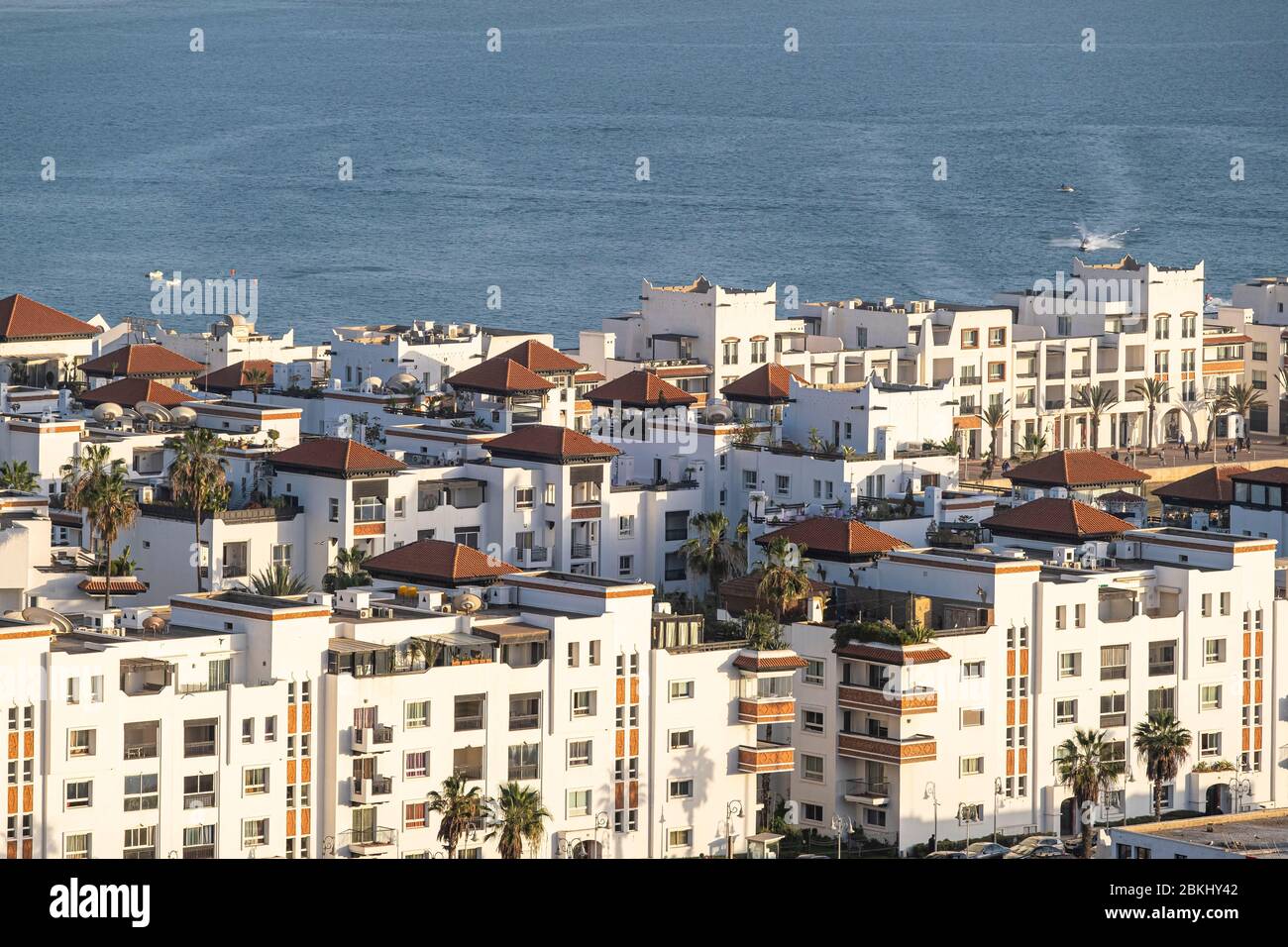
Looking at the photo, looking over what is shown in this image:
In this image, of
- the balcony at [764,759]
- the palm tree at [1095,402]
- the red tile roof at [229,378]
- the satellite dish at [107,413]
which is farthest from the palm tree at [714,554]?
the palm tree at [1095,402]

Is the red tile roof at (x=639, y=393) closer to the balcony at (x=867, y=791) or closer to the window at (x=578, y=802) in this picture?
the balcony at (x=867, y=791)

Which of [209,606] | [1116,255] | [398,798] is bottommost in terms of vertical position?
[398,798]

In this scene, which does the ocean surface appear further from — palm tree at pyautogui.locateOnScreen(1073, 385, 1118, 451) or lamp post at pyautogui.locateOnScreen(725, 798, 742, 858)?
lamp post at pyautogui.locateOnScreen(725, 798, 742, 858)

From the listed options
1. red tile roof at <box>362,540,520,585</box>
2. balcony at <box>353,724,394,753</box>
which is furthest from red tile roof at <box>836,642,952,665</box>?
balcony at <box>353,724,394,753</box>

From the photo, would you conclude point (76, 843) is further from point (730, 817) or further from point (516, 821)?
point (730, 817)

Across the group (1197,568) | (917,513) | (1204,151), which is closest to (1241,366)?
(917,513)
